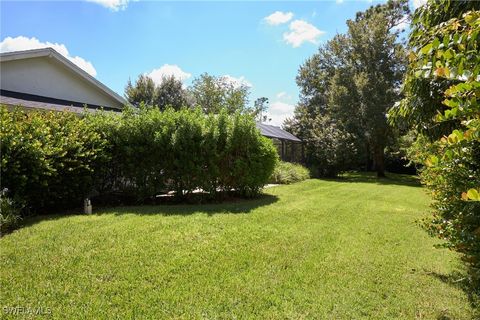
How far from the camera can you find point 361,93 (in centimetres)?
2322

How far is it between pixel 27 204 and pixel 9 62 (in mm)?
7720

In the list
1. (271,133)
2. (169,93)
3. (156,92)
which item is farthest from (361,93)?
(156,92)

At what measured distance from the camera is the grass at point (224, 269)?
12.1ft

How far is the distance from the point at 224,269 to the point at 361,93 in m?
21.7

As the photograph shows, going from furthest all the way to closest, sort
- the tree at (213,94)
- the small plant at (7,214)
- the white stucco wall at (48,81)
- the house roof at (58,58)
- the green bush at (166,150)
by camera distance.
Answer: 1. the tree at (213,94)
2. the white stucco wall at (48,81)
3. the house roof at (58,58)
4. the green bush at (166,150)
5. the small plant at (7,214)

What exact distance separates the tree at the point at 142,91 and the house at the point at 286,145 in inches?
757

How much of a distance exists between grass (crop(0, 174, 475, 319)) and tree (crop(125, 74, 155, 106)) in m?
32.8

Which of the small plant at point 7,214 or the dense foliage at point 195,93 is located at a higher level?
the dense foliage at point 195,93

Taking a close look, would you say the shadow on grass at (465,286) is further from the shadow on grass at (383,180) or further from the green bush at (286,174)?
the shadow on grass at (383,180)

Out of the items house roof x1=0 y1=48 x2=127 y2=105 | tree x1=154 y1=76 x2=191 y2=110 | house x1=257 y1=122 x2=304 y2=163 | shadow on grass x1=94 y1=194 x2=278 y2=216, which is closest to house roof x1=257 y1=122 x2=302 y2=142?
house x1=257 y1=122 x2=304 y2=163

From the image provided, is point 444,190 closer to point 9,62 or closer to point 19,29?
point 19,29

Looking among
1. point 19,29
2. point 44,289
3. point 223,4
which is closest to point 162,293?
point 44,289

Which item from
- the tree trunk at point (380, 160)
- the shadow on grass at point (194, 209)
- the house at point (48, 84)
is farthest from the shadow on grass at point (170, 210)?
the tree trunk at point (380, 160)

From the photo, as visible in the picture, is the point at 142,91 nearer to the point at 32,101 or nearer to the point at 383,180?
the point at 32,101
